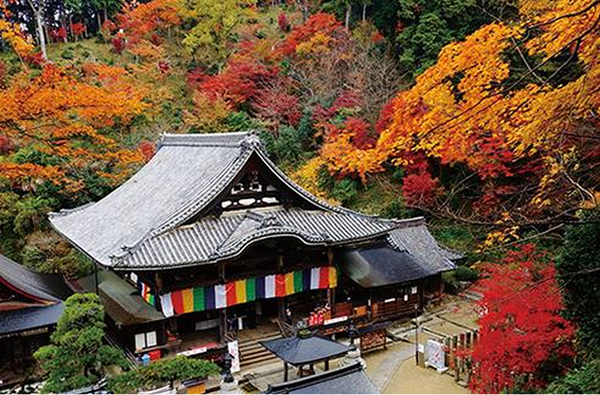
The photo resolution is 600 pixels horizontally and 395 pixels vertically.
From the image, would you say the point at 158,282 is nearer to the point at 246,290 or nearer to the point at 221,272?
the point at 221,272

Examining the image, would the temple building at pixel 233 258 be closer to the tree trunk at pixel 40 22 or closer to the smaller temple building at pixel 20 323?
the smaller temple building at pixel 20 323

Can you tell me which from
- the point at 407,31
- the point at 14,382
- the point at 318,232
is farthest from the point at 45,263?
the point at 407,31

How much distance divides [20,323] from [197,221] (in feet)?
18.7

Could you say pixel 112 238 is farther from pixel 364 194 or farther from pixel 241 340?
pixel 364 194

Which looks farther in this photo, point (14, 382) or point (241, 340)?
point (241, 340)

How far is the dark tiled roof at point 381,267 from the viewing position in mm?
18156

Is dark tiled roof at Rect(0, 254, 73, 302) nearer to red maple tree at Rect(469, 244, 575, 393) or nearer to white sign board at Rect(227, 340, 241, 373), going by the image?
white sign board at Rect(227, 340, 241, 373)

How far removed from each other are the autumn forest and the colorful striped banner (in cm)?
473

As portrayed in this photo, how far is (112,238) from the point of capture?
16875mm

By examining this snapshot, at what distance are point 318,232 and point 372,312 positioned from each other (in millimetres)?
3915

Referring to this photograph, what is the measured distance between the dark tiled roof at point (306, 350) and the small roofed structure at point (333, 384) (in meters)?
2.38

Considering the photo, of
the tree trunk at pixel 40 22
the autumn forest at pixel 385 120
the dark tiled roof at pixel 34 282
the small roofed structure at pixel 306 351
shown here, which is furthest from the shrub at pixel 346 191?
the tree trunk at pixel 40 22

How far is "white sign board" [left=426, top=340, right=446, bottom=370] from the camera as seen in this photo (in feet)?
49.4

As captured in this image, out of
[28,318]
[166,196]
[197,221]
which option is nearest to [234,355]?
[197,221]
